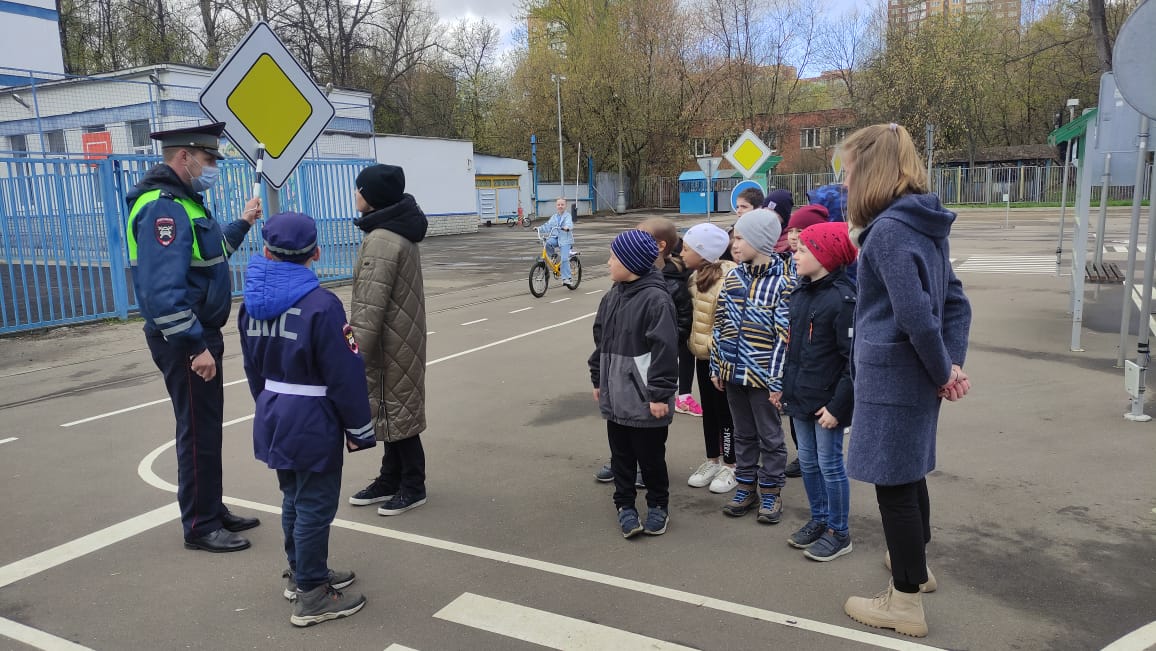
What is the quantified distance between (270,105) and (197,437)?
6.98ft

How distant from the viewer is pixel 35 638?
3.46 m

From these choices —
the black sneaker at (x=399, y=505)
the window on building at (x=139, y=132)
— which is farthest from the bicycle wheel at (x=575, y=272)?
the window on building at (x=139, y=132)

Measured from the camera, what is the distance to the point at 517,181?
41656 mm

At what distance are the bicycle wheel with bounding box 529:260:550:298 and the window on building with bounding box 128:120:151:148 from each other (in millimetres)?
14710

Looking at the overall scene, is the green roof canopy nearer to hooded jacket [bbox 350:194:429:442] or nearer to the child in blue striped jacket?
the child in blue striped jacket

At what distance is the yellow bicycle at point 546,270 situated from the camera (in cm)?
1446

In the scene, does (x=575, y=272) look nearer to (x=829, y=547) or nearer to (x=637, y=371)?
(x=637, y=371)

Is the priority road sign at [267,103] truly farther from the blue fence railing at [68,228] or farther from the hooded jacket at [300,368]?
Result: the blue fence railing at [68,228]

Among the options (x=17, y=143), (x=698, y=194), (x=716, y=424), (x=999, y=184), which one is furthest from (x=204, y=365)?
(x=999, y=184)

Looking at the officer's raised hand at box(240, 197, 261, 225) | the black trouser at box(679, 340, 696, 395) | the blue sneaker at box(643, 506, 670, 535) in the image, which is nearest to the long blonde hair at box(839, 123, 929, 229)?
the blue sneaker at box(643, 506, 670, 535)

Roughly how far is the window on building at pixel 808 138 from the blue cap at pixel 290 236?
55.0 metres

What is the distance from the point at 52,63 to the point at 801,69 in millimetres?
40345

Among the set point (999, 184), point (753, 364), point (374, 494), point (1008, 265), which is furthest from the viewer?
point (999, 184)

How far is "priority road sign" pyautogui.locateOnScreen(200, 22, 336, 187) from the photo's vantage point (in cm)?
484
